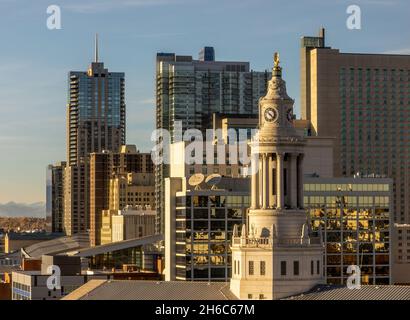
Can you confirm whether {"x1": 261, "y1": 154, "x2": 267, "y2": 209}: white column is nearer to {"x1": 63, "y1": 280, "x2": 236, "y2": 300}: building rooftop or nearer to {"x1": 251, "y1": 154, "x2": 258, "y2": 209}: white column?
{"x1": 251, "y1": 154, "x2": 258, "y2": 209}: white column

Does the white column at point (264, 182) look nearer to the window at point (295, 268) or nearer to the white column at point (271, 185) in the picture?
the white column at point (271, 185)

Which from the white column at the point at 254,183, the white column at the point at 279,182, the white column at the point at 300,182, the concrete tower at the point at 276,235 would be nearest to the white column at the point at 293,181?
the concrete tower at the point at 276,235

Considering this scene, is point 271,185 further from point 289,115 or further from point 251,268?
point 289,115

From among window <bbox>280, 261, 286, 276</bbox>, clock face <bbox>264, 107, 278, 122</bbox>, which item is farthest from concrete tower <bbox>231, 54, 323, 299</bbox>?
clock face <bbox>264, 107, 278, 122</bbox>

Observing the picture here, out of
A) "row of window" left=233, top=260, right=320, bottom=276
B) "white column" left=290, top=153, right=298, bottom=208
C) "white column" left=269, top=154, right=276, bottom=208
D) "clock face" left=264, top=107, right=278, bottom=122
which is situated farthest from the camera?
"clock face" left=264, top=107, right=278, bottom=122

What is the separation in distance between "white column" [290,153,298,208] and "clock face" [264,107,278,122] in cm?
331

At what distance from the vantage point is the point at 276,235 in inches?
4739

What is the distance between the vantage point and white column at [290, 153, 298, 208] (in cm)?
12244

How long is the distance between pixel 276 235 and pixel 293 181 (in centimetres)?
513

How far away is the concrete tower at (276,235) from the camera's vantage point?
395ft

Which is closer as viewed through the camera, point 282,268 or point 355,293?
point 355,293

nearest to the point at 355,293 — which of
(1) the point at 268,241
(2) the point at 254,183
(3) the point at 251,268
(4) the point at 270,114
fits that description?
(1) the point at 268,241
